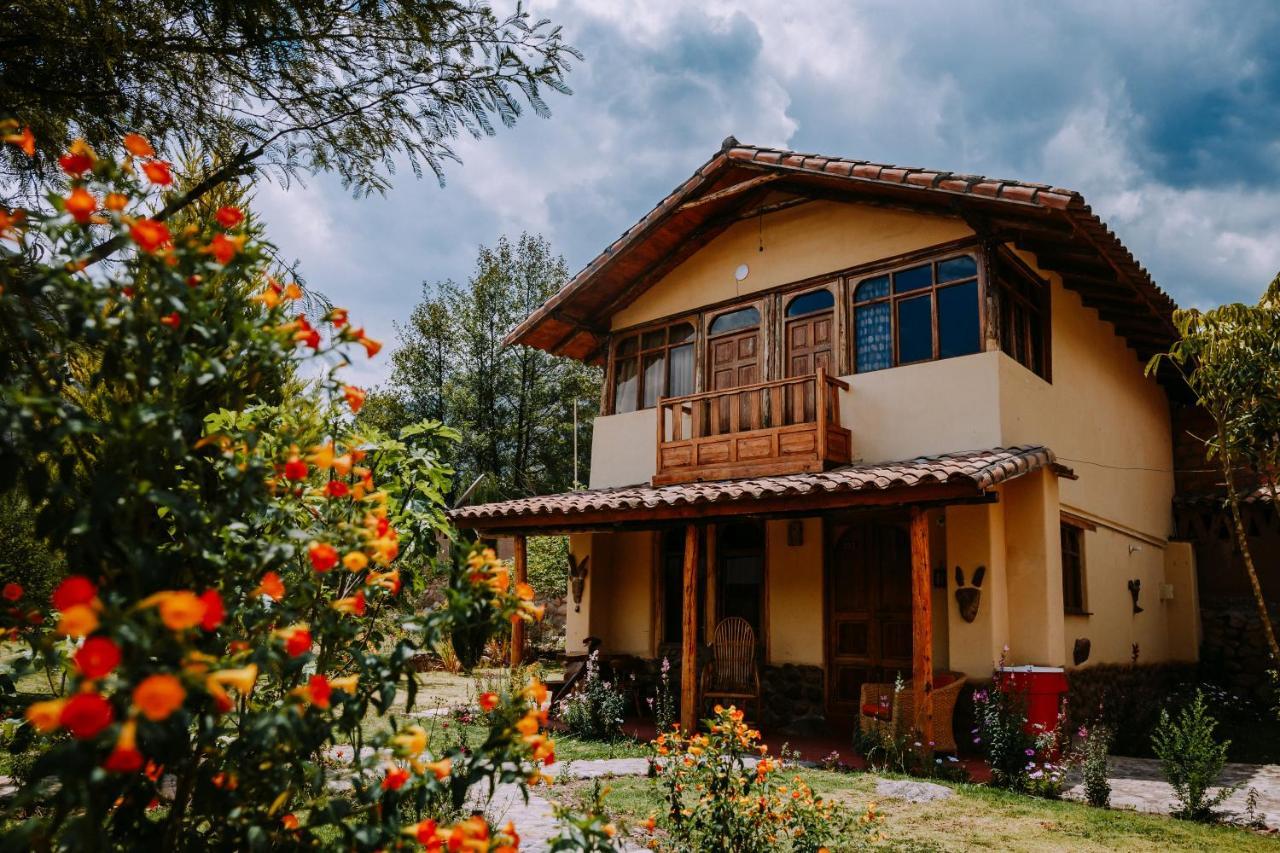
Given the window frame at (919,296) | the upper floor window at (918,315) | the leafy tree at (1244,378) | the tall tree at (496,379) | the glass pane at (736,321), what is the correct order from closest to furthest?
the leafy tree at (1244,378) → the window frame at (919,296) → the upper floor window at (918,315) → the glass pane at (736,321) → the tall tree at (496,379)

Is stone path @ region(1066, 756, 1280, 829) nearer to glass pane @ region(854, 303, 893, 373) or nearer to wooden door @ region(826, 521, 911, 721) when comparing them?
wooden door @ region(826, 521, 911, 721)

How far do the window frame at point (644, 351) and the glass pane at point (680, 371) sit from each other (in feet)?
0.05

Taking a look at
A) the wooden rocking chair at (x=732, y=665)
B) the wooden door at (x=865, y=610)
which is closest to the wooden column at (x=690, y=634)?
the wooden rocking chair at (x=732, y=665)

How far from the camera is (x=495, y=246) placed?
2730 centimetres

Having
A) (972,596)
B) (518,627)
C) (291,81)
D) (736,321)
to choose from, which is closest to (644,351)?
(736,321)

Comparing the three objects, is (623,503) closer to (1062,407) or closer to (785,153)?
(785,153)

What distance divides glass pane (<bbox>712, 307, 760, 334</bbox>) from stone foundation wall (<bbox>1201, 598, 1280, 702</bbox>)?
8495 mm

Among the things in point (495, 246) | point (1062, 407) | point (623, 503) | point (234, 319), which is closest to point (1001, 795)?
point (623, 503)

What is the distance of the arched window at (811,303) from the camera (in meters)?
10.4

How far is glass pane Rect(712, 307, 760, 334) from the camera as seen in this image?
11.1m

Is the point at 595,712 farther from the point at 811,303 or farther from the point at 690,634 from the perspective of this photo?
the point at 811,303

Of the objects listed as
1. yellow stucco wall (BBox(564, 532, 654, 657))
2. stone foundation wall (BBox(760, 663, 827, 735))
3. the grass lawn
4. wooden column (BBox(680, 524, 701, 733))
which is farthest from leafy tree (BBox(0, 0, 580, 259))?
yellow stucco wall (BBox(564, 532, 654, 657))

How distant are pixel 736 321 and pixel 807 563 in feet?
10.6

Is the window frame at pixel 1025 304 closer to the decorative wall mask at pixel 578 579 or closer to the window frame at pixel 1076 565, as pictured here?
the window frame at pixel 1076 565
